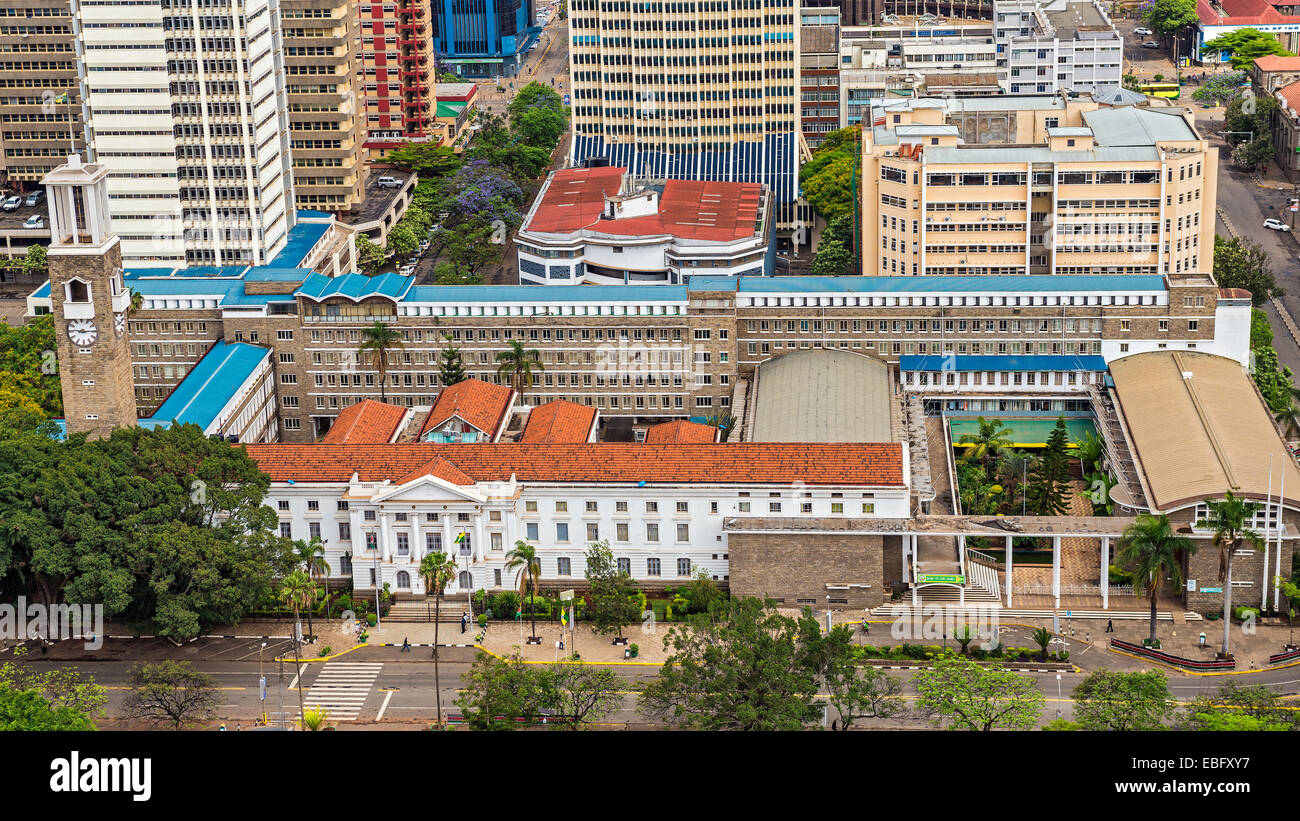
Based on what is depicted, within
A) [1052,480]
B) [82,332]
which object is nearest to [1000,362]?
[1052,480]

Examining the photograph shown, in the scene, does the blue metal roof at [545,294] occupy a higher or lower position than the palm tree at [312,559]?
higher

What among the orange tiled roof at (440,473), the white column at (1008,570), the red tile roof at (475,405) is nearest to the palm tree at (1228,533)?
the white column at (1008,570)

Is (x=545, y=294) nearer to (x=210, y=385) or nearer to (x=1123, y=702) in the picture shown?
(x=210, y=385)

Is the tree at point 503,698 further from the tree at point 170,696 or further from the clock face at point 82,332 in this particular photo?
the clock face at point 82,332

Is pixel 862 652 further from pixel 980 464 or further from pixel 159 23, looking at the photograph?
pixel 159 23

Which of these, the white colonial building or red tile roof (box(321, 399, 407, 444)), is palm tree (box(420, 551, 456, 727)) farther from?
red tile roof (box(321, 399, 407, 444))

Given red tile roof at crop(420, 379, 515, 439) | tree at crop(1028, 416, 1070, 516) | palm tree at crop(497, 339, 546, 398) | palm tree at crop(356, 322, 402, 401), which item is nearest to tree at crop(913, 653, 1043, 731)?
tree at crop(1028, 416, 1070, 516)
